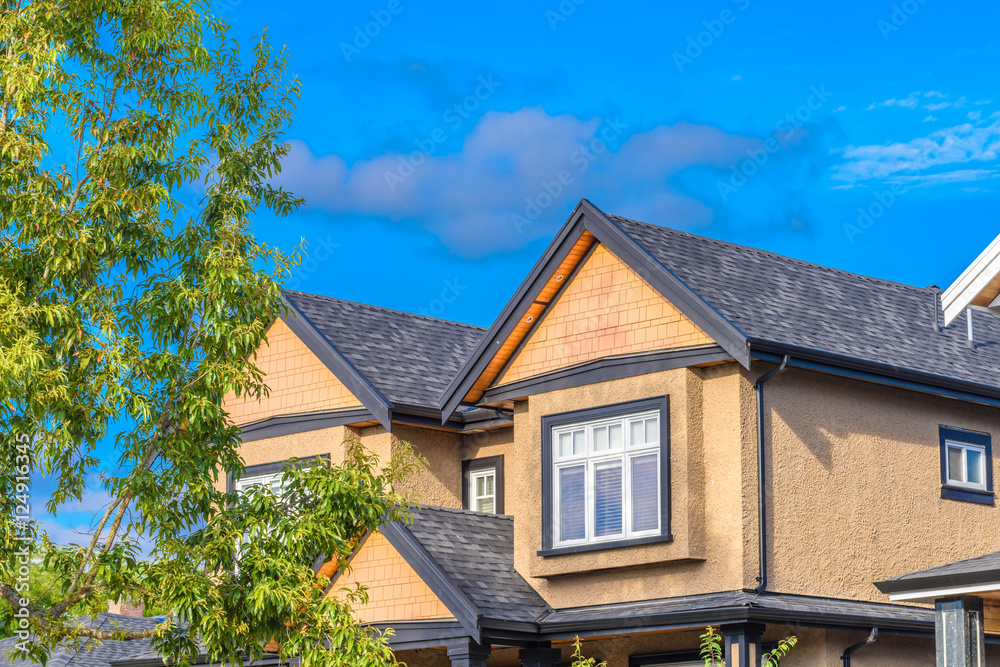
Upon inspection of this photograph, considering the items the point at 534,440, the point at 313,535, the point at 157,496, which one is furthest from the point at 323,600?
the point at 534,440

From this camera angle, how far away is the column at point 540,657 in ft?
60.8

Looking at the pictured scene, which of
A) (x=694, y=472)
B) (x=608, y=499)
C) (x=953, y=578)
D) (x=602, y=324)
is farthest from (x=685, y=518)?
(x=953, y=578)

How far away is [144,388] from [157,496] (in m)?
1.10

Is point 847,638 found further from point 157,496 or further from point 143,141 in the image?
point 143,141

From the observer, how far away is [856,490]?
18141 millimetres

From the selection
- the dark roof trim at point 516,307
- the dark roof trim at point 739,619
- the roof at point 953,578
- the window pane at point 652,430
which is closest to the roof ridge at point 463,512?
the dark roof trim at point 516,307

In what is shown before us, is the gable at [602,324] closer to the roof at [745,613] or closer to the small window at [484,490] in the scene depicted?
the small window at [484,490]

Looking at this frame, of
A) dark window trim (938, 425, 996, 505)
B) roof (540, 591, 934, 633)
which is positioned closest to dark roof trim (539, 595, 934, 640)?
roof (540, 591, 934, 633)

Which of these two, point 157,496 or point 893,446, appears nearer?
point 157,496

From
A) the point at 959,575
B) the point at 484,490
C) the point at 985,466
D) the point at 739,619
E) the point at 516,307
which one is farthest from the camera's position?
the point at 484,490

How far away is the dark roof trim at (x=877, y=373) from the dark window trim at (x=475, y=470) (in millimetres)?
6468

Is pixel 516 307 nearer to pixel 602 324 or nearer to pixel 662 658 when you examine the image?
pixel 602 324

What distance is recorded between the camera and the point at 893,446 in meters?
18.7

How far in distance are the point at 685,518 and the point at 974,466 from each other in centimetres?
534
